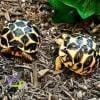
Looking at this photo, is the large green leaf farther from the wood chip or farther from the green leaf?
the wood chip

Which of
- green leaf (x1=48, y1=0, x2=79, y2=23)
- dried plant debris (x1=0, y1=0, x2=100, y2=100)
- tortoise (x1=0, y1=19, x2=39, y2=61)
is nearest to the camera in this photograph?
dried plant debris (x1=0, y1=0, x2=100, y2=100)

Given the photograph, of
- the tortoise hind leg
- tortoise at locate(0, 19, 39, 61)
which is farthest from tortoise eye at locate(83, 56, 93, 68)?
the tortoise hind leg

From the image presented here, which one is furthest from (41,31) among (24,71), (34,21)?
(24,71)

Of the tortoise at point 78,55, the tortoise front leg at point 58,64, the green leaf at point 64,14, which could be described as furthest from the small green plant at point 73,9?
the tortoise front leg at point 58,64

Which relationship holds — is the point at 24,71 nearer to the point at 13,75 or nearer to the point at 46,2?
the point at 13,75

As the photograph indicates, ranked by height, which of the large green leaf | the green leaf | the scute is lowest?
the scute
